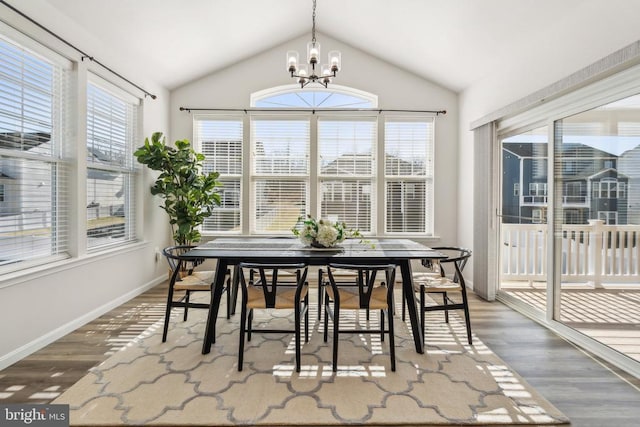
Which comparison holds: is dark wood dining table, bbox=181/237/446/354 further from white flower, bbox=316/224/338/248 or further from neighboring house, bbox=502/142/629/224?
neighboring house, bbox=502/142/629/224

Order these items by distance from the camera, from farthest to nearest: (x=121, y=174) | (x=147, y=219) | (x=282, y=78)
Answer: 1. (x=282, y=78)
2. (x=147, y=219)
3. (x=121, y=174)

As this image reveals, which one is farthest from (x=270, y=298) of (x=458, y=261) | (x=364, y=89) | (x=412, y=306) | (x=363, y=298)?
(x=364, y=89)

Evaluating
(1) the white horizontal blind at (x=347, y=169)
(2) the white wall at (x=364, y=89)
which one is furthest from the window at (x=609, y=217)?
(1) the white horizontal blind at (x=347, y=169)

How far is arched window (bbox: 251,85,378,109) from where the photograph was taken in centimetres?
492

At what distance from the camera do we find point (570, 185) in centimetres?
289

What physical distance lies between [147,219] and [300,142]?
7.76ft

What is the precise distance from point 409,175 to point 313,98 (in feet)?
6.10

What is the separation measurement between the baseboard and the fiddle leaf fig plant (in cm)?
93

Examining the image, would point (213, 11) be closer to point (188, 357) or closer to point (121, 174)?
point (121, 174)

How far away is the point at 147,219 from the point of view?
14.0 ft

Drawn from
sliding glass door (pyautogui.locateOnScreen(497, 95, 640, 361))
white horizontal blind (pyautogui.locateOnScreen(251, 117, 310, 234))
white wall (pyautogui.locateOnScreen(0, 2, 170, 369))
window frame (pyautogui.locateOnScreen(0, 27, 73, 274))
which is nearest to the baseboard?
white wall (pyautogui.locateOnScreen(0, 2, 170, 369))

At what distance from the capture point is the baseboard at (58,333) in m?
2.34

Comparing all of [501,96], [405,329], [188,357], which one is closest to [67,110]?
[188,357]

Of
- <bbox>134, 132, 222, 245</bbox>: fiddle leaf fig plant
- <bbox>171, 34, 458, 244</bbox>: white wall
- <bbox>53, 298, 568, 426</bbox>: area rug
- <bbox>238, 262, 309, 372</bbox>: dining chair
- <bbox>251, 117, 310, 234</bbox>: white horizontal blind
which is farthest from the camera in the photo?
<bbox>251, 117, 310, 234</bbox>: white horizontal blind
